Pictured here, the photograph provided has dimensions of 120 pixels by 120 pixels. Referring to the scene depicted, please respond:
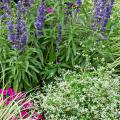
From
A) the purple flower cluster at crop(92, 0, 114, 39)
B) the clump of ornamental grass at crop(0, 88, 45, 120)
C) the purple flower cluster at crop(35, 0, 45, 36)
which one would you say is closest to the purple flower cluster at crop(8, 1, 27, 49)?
the purple flower cluster at crop(35, 0, 45, 36)

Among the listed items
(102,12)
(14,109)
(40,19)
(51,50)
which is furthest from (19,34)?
(102,12)

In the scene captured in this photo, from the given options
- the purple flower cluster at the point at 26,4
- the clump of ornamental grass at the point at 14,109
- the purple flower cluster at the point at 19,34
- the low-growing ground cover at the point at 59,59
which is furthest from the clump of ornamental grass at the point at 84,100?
the purple flower cluster at the point at 26,4

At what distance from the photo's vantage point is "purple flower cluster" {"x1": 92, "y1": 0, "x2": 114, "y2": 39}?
3.99m

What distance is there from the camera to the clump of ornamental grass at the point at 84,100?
11.2 ft

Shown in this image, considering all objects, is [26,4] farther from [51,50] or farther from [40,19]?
[51,50]

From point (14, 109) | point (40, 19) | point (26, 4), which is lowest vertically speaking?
point (14, 109)

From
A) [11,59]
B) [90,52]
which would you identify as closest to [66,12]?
[90,52]

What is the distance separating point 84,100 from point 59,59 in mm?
861

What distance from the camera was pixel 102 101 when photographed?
11.6 feet

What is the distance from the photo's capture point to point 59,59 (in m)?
4.25

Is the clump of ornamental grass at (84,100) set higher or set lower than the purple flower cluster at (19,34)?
lower

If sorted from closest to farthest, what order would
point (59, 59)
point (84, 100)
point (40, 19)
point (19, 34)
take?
point (84, 100), point (19, 34), point (40, 19), point (59, 59)

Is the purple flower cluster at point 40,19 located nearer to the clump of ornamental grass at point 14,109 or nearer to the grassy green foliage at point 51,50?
the grassy green foliage at point 51,50

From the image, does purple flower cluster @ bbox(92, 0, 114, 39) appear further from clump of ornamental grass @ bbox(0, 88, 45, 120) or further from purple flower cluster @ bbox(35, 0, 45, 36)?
clump of ornamental grass @ bbox(0, 88, 45, 120)
